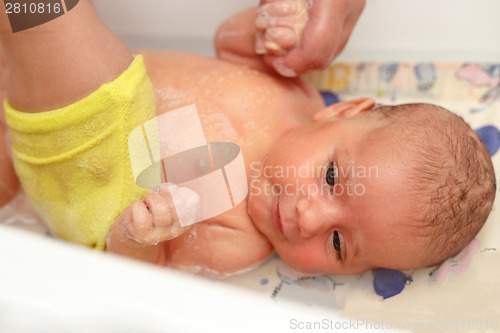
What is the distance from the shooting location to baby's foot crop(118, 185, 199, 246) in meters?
0.69

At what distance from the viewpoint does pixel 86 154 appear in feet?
2.58

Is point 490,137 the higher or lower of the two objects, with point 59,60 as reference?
lower

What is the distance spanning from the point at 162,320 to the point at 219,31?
0.84 metres

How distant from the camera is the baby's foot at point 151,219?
2.27 ft

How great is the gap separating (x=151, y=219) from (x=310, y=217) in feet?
0.88

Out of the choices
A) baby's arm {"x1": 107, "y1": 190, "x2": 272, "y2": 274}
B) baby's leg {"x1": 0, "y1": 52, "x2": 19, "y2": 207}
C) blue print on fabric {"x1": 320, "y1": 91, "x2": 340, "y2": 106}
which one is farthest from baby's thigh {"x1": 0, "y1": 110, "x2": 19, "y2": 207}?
blue print on fabric {"x1": 320, "y1": 91, "x2": 340, "y2": 106}

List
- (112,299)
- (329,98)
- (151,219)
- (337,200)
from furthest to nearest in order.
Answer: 1. (329,98)
2. (337,200)
3. (151,219)
4. (112,299)

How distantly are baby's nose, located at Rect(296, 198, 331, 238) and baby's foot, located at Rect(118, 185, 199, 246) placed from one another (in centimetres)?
21

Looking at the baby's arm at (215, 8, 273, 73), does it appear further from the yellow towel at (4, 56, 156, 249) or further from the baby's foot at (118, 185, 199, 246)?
the baby's foot at (118, 185, 199, 246)

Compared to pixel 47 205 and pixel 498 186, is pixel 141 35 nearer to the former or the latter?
pixel 47 205

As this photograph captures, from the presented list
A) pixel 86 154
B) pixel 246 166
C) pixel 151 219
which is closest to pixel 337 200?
pixel 246 166

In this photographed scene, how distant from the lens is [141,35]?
1.44m

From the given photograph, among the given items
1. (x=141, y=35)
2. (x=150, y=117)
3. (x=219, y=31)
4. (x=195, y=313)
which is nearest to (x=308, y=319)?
(x=195, y=313)

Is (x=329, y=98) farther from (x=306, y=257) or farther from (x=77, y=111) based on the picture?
(x=77, y=111)
